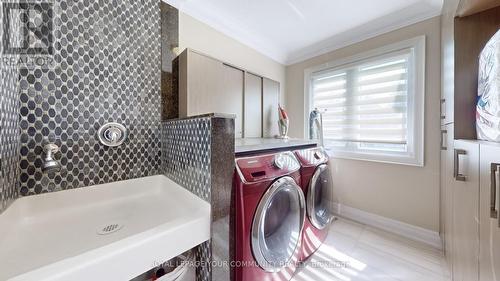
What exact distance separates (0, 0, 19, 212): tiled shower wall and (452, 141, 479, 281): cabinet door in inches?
72.6

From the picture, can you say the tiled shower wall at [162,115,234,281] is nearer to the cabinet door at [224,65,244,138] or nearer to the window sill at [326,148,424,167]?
the cabinet door at [224,65,244,138]

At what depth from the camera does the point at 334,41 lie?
2.24 m

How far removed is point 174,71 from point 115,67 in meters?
0.40

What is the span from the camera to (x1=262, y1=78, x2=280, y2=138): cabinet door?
2.26m

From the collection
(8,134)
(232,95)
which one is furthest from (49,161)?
(232,95)

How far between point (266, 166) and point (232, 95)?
96cm

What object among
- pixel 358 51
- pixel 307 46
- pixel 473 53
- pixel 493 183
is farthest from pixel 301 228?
pixel 307 46

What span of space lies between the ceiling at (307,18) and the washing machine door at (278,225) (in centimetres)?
159

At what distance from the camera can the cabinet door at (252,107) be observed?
2.01 meters

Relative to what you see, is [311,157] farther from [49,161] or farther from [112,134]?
[49,161]

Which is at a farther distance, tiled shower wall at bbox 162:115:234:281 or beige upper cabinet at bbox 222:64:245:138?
beige upper cabinet at bbox 222:64:245:138

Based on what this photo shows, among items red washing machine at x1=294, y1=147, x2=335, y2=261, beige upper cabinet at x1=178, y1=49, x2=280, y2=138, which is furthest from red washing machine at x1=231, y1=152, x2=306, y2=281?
beige upper cabinet at x1=178, y1=49, x2=280, y2=138

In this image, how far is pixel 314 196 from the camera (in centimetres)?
152

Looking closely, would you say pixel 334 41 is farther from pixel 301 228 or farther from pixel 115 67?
pixel 115 67
